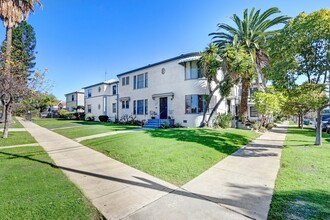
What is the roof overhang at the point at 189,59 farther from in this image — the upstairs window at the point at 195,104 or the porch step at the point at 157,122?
the porch step at the point at 157,122

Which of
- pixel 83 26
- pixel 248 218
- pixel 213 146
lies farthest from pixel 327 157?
pixel 83 26

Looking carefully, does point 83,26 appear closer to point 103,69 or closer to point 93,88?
point 93,88

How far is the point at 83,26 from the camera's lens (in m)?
15.9

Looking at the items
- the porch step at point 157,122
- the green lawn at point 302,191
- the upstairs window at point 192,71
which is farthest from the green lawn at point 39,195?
the upstairs window at point 192,71

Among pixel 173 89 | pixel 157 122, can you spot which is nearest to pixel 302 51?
pixel 173 89

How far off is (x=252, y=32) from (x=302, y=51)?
10396 mm

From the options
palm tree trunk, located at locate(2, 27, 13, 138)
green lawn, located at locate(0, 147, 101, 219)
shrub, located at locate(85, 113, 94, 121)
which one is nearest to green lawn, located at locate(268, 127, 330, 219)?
green lawn, located at locate(0, 147, 101, 219)

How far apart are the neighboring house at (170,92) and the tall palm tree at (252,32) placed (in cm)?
446

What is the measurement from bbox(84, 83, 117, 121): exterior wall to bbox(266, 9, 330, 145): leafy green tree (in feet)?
65.3

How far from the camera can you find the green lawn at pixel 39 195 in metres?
3.21

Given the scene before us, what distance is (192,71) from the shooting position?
54.1 feet

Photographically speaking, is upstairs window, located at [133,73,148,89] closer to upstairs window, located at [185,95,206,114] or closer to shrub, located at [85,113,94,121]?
upstairs window, located at [185,95,206,114]

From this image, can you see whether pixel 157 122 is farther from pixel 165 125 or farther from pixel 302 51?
pixel 302 51

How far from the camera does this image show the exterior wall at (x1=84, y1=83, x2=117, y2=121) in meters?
25.9
